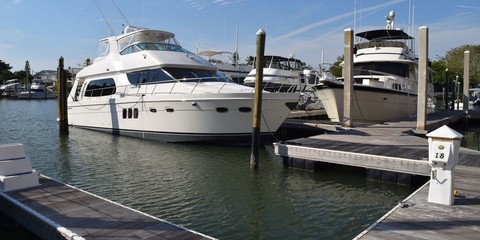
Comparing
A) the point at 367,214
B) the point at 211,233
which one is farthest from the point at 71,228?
the point at 367,214

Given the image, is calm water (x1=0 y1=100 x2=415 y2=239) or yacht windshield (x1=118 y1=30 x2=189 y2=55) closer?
calm water (x1=0 y1=100 x2=415 y2=239)

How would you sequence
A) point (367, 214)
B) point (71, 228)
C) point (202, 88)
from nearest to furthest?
point (71, 228) < point (367, 214) < point (202, 88)

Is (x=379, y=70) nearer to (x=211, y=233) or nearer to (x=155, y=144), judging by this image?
(x=155, y=144)

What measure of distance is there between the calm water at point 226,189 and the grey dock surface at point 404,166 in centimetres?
58

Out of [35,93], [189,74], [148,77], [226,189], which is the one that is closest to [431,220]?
[226,189]

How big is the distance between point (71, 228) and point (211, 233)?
2.16m

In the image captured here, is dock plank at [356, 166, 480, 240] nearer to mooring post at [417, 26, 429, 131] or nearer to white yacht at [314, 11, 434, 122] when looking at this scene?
mooring post at [417, 26, 429, 131]

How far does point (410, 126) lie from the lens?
50.9 feet

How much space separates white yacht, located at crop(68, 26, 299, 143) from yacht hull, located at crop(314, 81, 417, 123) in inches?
136

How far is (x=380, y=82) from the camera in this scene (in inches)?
772

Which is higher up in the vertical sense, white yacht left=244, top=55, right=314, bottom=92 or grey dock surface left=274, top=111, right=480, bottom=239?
white yacht left=244, top=55, right=314, bottom=92

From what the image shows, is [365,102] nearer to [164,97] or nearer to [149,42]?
[164,97]

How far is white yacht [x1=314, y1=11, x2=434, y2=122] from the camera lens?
17656mm

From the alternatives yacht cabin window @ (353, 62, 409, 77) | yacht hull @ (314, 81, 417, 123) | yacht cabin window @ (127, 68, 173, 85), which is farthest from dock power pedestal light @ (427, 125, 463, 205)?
yacht cabin window @ (353, 62, 409, 77)
